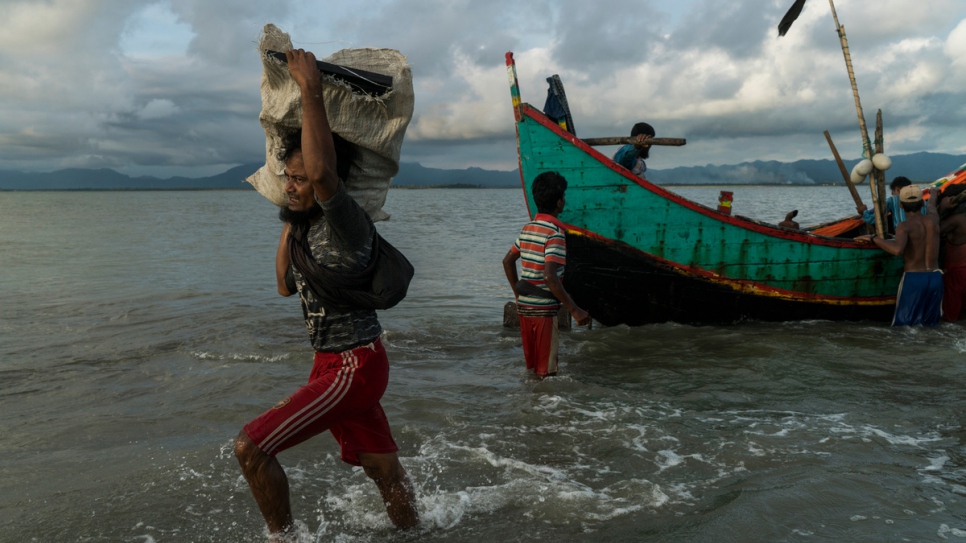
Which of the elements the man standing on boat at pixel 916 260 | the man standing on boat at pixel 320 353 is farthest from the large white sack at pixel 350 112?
the man standing on boat at pixel 916 260

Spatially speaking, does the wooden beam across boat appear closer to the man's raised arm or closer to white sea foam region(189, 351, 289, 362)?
white sea foam region(189, 351, 289, 362)

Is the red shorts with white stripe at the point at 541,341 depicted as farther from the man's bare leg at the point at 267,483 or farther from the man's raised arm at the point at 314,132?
the man's raised arm at the point at 314,132

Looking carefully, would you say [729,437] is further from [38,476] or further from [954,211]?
[954,211]

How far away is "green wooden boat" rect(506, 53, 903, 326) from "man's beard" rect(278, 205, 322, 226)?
4910 millimetres

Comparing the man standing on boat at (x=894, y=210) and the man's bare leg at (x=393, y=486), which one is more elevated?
the man standing on boat at (x=894, y=210)

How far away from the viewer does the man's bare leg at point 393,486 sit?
282 centimetres

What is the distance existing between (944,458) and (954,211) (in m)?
5.59

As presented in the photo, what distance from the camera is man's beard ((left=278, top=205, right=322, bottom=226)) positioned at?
8.20 feet

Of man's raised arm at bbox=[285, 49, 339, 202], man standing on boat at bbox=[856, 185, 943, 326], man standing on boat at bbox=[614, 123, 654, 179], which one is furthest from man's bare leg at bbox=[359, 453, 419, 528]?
man standing on boat at bbox=[856, 185, 943, 326]

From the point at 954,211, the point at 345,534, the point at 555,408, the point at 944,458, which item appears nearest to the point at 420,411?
the point at 555,408

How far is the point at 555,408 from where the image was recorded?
16.8 feet

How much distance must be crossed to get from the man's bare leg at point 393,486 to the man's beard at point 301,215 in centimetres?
99

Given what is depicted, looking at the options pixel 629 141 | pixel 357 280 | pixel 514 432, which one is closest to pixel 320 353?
pixel 357 280

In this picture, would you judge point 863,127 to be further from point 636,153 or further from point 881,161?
point 636,153
